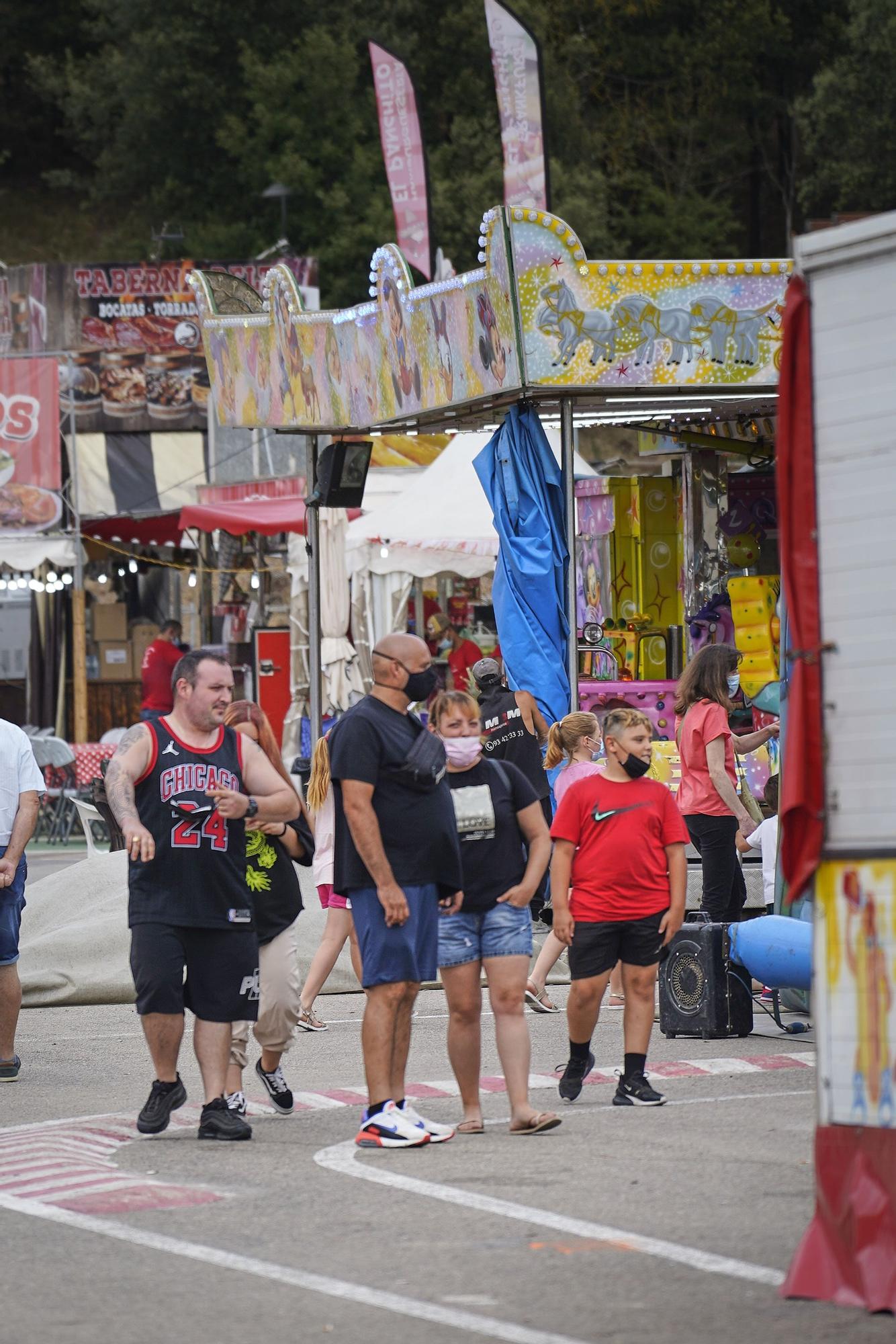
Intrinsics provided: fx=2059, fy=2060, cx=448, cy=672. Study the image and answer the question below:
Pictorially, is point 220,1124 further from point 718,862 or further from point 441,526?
point 441,526

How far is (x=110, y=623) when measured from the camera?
34.0 meters

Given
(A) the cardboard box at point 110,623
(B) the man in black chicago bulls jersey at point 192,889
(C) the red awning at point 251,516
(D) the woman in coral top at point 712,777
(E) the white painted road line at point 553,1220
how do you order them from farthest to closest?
(A) the cardboard box at point 110,623, (C) the red awning at point 251,516, (D) the woman in coral top at point 712,777, (B) the man in black chicago bulls jersey at point 192,889, (E) the white painted road line at point 553,1220

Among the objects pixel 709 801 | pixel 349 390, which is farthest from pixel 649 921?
pixel 349 390

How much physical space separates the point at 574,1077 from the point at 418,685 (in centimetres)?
194

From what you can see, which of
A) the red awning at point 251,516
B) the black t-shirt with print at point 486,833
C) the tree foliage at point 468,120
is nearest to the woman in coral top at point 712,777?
the black t-shirt with print at point 486,833

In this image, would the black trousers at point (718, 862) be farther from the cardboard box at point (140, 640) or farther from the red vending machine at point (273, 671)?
the cardboard box at point (140, 640)

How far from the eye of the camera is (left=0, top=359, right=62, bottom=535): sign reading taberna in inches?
1105

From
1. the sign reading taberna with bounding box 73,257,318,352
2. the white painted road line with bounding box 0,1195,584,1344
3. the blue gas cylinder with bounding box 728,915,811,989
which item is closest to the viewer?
the white painted road line with bounding box 0,1195,584,1344

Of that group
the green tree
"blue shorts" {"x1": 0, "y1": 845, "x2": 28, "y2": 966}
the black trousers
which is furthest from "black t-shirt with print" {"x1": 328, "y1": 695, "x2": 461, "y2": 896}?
the green tree

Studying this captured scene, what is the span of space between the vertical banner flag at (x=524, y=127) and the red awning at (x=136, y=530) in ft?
59.9

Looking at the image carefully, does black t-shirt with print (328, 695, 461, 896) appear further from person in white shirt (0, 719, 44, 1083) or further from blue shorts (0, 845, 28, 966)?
blue shorts (0, 845, 28, 966)

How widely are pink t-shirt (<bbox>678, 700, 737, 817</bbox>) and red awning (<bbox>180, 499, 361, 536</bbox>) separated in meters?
13.4

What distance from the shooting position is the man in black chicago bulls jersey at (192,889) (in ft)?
26.3

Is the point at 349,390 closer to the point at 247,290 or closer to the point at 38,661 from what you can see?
the point at 247,290
